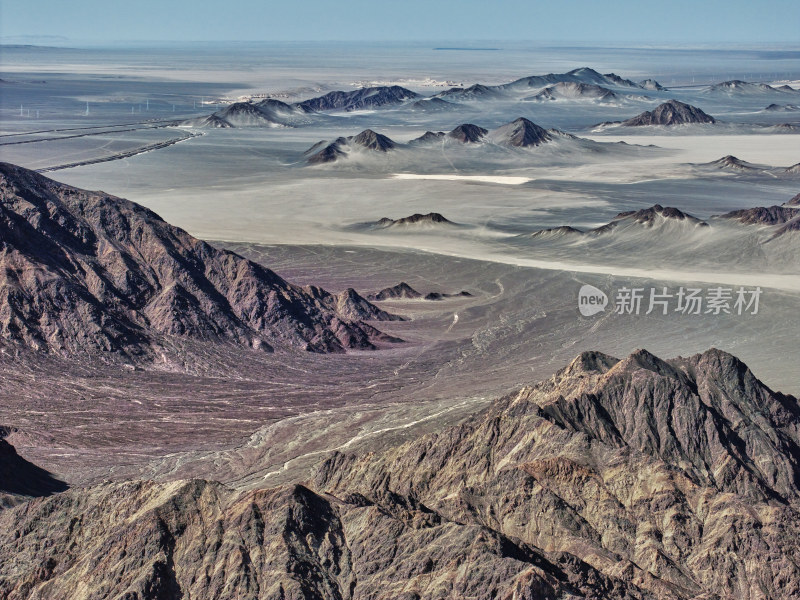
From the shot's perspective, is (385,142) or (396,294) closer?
(396,294)

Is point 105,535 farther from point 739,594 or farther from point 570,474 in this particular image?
point 739,594

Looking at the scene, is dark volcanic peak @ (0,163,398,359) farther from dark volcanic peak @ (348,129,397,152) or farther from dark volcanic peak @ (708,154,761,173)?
dark volcanic peak @ (708,154,761,173)

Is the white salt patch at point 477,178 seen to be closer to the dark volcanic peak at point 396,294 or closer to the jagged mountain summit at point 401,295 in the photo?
the jagged mountain summit at point 401,295

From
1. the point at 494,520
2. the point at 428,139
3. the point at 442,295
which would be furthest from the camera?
the point at 428,139

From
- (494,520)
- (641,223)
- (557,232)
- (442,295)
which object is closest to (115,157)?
(557,232)

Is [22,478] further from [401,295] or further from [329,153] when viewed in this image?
[329,153]
